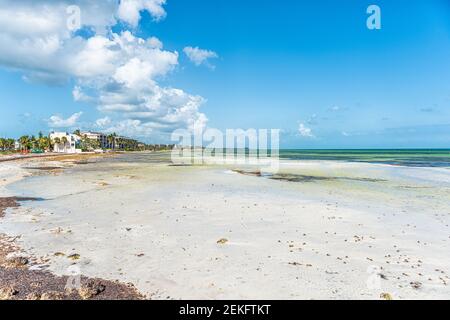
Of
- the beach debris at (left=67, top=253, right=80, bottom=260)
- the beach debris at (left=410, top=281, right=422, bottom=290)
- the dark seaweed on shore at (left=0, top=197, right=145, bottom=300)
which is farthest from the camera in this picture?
the beach debris at (left=67, top=253, right=80, bottom=260)

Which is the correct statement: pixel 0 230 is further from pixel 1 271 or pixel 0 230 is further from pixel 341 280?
pixel 341 280

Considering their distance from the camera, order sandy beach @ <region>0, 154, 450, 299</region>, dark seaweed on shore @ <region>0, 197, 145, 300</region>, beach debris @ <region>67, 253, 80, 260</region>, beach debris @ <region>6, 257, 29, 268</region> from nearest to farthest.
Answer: dark seaweed on shore @ <region>0, 197, 145, 300</region> → sandy beach @ <region>0, 154, 450, 299</region> → beach debris @ <region>6, 257, 29, 268</region> → beach debris @ <region>67, 253, 80, 260</region>

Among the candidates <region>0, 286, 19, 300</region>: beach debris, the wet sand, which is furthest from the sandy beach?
<region>0, 286, 19, 300</region>: beach debris

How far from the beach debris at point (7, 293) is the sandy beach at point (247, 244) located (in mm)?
1668

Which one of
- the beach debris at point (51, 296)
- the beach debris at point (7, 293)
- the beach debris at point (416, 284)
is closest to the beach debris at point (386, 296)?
the beach debris at point (416, 284)

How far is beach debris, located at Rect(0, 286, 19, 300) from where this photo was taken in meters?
8.41

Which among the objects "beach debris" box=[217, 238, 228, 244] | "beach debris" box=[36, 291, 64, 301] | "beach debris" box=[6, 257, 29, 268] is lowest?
"beach debris" box=[217, 238, 228, 244]

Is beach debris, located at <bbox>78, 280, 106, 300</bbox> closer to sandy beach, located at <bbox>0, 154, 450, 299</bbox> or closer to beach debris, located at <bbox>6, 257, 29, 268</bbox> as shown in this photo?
sandy beach, located at <bbox>0, 154, 450, 299</bbox>

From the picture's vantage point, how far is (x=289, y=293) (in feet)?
29.4

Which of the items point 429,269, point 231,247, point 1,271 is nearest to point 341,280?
point 429,269

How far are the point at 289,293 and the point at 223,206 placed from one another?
13.4 metres

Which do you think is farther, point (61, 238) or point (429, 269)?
point (61, 238)

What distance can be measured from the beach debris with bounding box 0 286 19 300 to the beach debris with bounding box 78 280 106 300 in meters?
1.64

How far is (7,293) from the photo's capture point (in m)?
8.53
